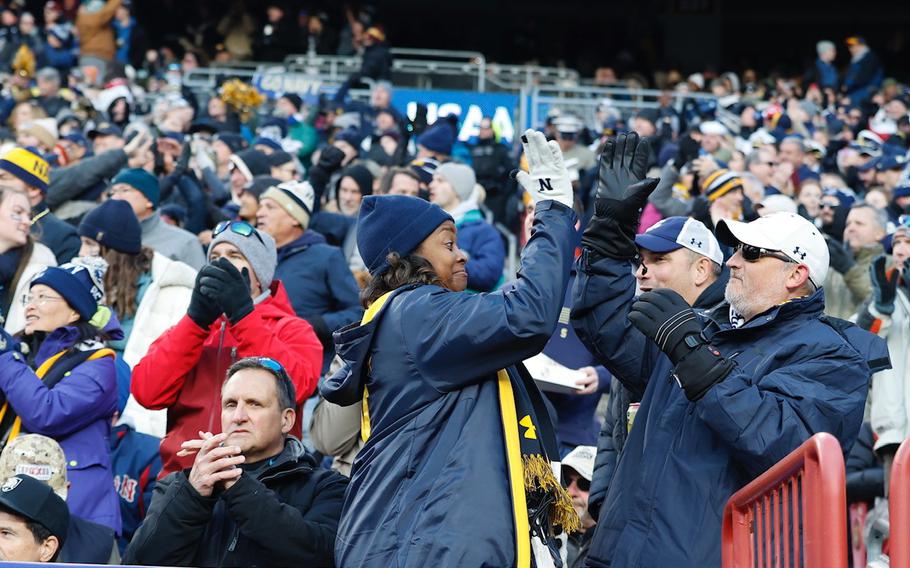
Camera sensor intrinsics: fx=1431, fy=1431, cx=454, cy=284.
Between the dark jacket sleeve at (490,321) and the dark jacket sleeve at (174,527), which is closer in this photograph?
the dark jacket sleeve at (490,321)

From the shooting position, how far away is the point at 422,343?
3947 mm

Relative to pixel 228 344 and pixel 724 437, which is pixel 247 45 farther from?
pixel 724 437

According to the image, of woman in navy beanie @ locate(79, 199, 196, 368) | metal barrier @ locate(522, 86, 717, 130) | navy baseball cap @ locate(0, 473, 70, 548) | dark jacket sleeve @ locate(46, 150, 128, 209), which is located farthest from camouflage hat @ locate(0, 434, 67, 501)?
metal barrier @ locate(522, 86, 717, 130)

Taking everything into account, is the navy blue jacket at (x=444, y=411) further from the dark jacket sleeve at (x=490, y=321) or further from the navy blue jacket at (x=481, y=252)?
the navy blue jacket at (x=481, y=252)

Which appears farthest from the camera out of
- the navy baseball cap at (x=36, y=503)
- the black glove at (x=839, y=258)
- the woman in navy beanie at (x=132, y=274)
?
the black glove at (x=839, y=258)

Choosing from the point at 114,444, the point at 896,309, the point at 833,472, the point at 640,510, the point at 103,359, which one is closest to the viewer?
the point at 833,472

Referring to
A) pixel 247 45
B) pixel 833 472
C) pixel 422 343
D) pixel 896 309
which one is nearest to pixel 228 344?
pixel 422 343

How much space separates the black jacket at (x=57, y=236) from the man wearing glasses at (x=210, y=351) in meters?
2.29

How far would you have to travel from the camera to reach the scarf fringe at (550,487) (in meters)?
3.92

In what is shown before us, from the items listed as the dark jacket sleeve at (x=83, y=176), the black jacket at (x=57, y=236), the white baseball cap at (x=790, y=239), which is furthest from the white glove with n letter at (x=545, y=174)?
the dark jacket sleeve at (x=83, y=176)

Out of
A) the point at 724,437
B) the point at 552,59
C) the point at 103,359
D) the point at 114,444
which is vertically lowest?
the point at 552,59

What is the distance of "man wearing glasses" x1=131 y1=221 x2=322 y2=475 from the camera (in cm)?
521

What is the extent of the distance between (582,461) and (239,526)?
1.80 metres

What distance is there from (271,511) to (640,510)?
1.14 metres
